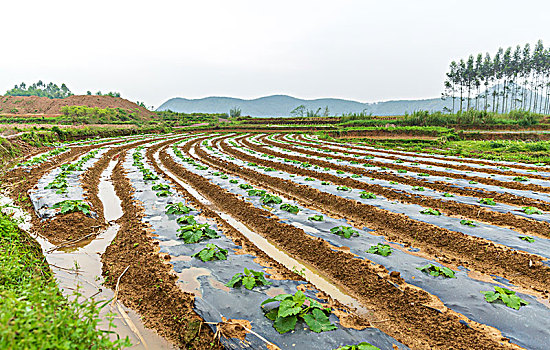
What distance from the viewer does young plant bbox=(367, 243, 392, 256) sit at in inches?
222

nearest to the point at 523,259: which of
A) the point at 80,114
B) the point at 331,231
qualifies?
the point at 331,231

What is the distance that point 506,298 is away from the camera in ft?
13.5

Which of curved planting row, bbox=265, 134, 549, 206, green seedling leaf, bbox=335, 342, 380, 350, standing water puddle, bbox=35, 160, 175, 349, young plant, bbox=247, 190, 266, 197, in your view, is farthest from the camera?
young plant, bbox=247, 190, 266, 197

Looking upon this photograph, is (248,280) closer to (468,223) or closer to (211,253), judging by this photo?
(211,253)

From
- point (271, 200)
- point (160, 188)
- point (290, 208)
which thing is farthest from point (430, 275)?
point (160, 188)

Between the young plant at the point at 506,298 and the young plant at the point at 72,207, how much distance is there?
30.6 ft

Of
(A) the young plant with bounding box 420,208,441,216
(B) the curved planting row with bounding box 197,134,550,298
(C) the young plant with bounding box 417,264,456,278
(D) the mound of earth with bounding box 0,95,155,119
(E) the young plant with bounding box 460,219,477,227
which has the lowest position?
(B) the curved planting row with bounding box 197,134,550,298

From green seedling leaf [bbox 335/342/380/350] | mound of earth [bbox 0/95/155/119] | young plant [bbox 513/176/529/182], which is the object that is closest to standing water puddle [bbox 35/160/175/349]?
green seedling leaf [bbox 335/342/380/350]

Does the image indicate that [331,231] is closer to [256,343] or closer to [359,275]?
[359,275]

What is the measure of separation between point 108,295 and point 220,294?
6.67ft

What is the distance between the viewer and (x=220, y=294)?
13.5ft

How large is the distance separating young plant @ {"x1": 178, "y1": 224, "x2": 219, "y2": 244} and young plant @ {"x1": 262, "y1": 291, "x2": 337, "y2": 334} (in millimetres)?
2712

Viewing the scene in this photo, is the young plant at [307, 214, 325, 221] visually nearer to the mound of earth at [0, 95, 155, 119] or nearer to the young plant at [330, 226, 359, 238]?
the young plant at [330, 226, 359, 238]

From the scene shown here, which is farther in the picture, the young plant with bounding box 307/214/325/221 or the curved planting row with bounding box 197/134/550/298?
→ the young plant with bounding box 307/214/325/221
